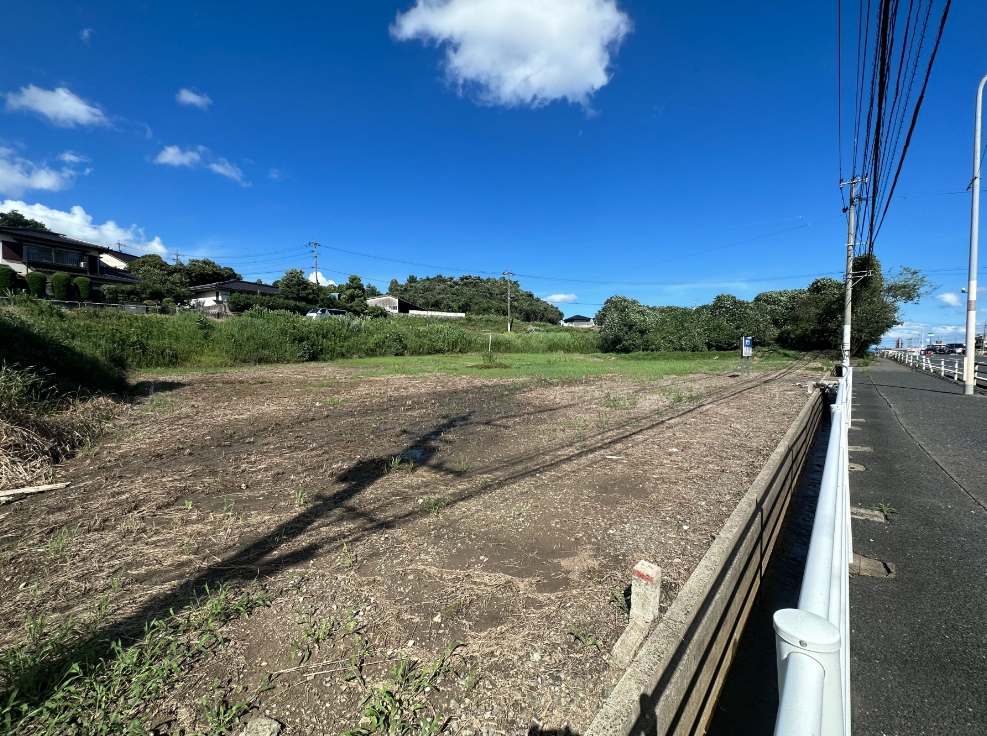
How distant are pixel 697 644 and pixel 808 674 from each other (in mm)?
1499

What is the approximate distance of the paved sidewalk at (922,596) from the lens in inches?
76.4

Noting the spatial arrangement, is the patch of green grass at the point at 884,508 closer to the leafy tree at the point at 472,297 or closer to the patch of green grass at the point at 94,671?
the patch of green grass at the point at 94,671


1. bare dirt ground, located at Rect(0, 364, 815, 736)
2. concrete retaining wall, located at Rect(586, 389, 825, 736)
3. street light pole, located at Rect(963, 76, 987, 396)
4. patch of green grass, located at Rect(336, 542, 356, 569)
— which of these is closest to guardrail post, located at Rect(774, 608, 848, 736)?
concrete retaining wall, located at Rect(586, 389, 825, 736)

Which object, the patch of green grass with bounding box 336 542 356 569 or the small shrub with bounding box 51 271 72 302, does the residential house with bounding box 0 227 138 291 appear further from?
the patch of green grass with bounding box 336 542 356 569

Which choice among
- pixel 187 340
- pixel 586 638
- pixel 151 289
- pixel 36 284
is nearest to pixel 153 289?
pixel 151 289

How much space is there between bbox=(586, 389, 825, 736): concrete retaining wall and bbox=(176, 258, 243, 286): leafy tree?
53.3 m

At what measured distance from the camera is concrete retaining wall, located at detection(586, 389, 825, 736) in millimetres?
1640

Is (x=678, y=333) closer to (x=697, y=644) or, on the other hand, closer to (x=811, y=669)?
(x=697, y=644)

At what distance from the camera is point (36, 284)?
22797 millimetres

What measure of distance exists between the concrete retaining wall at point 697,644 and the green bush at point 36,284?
32.5 m

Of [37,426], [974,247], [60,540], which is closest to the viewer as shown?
[60,540]

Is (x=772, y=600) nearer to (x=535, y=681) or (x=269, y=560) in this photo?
(x=535, y=681)

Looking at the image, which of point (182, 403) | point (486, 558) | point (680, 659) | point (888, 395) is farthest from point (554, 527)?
point (888, 395)

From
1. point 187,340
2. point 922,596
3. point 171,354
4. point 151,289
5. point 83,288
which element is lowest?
point 922,596
